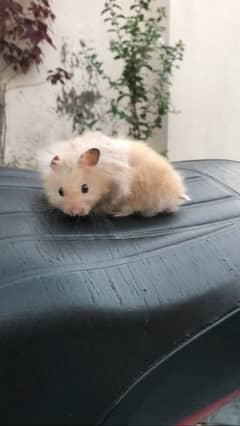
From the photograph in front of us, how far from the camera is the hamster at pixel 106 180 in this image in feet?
4.21

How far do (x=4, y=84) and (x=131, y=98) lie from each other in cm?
79

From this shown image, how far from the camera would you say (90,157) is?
1.28m

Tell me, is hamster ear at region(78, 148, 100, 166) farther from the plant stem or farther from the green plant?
the green plant

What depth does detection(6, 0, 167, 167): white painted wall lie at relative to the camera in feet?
14.0

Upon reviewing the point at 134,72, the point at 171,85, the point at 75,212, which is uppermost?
the point at 75,212

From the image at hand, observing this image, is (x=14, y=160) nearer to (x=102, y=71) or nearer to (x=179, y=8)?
(x=102, y=71)

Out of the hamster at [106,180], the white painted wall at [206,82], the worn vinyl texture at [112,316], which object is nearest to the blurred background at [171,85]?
the white painted wall at [206,82]

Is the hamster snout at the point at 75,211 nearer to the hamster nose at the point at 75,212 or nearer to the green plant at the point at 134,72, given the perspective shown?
the hamster nose at the point at 75,212

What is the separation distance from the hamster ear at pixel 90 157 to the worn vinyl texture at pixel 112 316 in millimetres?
126

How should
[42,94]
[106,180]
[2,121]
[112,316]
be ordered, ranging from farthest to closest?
[42,94] → [2,121] → [106,180] → [112,316]

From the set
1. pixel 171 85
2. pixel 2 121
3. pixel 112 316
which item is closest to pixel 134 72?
pixel 171 85

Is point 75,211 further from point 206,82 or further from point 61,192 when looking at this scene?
point 206,82

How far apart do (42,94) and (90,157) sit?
10.3ft

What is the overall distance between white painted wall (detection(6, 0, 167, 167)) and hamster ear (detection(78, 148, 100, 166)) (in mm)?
2996
